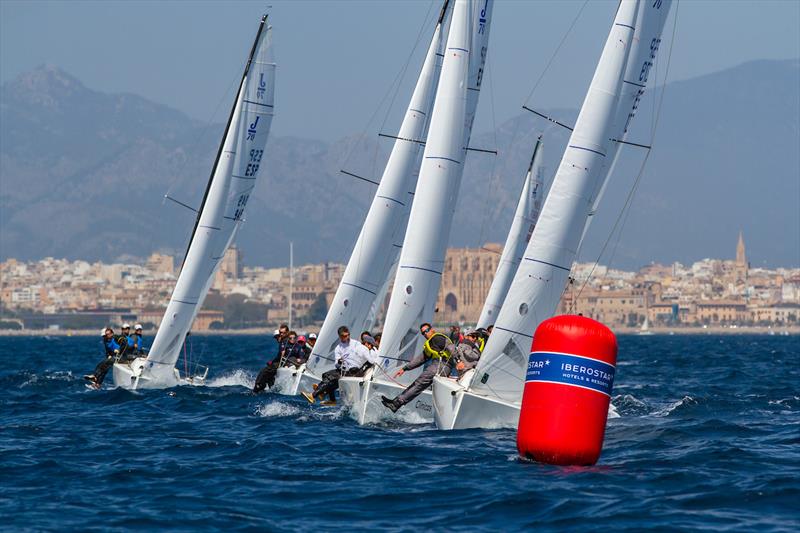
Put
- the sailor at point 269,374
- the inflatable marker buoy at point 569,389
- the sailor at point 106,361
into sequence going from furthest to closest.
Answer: the sailor at point 106,361 → the sailor at point 269,374 → the inflatable marker buoy at point 569,389

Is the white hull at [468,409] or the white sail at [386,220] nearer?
the white hull at [468,409]

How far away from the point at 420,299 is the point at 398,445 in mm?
4602

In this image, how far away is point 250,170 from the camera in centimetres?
2938

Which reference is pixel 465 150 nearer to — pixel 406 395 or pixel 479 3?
pixel 479 3

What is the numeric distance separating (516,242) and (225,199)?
6547 millimetres

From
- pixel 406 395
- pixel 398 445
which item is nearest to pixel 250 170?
pixel 406 395

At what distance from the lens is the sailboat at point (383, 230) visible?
25531 millimetres

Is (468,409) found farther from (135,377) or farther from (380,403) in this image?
(135,377)

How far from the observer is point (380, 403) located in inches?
784

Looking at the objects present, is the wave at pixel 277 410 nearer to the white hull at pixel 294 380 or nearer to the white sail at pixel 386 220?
the white hull at pixel 294 380

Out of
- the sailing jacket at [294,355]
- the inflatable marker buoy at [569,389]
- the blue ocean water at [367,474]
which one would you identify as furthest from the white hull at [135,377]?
the inflatable marker buoy at [569,389]

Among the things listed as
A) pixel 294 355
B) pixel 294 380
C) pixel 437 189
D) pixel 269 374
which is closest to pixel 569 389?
pixel 437 189

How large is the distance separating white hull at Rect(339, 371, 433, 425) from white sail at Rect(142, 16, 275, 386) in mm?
8703

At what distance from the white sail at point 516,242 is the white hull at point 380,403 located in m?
10.3
